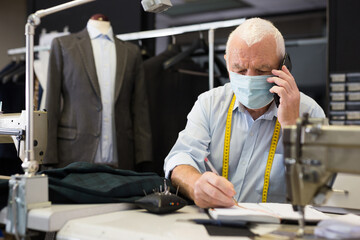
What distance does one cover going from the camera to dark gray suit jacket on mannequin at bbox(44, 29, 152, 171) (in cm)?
346

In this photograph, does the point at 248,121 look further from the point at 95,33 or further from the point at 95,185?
the point at 95,33

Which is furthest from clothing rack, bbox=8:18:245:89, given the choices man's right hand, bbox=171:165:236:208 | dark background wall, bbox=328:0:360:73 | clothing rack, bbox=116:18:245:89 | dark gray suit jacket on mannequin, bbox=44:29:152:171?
man's right hand, bbox=171:165:236:208

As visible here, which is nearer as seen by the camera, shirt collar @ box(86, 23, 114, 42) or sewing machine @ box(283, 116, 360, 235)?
sewing machine @ box(283, 116, 360, 235)

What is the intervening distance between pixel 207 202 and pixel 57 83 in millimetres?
2243

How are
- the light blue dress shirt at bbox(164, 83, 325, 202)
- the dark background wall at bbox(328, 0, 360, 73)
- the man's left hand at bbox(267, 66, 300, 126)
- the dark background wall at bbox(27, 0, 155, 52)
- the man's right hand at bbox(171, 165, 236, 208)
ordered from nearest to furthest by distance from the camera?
the man's right hand at bbox(171, 165, 236, 208) → the man's left hand at bbox(267, 66, 300, 126) → the light blue dress shirt at bbox(164, 83, 325, 202) → the dark background wall at bbox(328, 0, 360, 73) → the dark background wall at bbox(27, 0, 155, 52)

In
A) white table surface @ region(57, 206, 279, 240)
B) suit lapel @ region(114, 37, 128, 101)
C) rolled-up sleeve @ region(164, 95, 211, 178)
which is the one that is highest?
suit lapel @ region(114, 37, 128, 101)

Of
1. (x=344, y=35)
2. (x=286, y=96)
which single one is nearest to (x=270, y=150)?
(x=286, y=96)

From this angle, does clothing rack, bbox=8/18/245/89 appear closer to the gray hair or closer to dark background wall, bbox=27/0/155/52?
dark background wall, bbox=27/0/155/52

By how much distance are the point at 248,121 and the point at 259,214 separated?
0.94 m

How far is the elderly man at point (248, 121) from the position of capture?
2.12 metres

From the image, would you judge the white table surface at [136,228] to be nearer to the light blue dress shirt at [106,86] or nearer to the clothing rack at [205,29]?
the light blue dress shirt at [106,86]

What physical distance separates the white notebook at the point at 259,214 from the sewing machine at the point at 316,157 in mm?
95

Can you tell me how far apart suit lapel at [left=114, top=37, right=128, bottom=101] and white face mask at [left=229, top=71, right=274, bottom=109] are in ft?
5.18

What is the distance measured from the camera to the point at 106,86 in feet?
11.8
